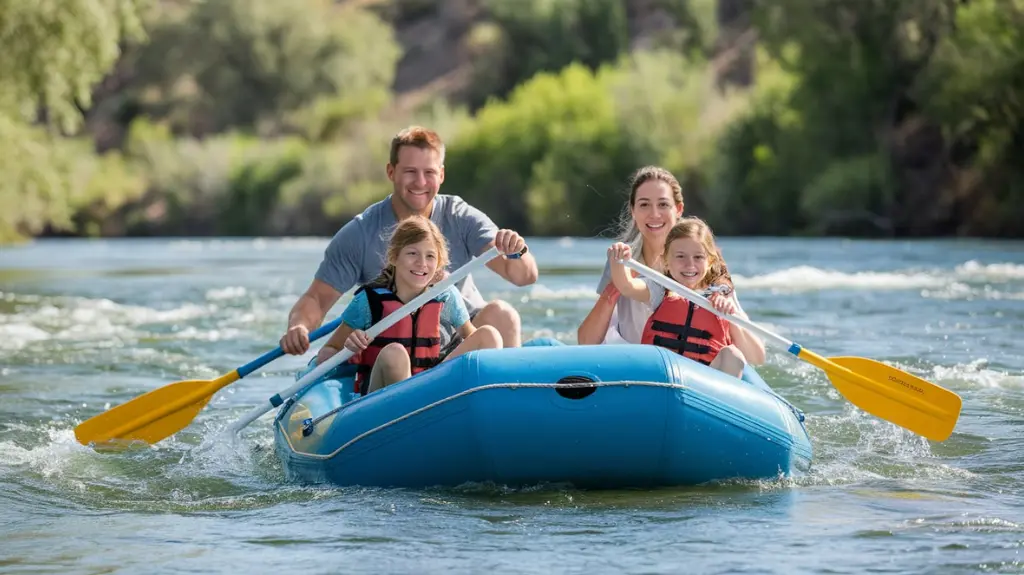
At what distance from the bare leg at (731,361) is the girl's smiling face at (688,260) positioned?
271 mm

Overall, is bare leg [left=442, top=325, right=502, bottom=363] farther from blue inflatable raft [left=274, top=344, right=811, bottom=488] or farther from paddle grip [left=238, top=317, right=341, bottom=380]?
paddle grip [left=238, top=317, right=341, bottom=380]

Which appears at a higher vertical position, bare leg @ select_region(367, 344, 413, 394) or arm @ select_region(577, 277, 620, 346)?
arm @ select_region(577, 277, 620, 346)

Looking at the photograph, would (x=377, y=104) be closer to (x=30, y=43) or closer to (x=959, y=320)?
(x=30, y=43)

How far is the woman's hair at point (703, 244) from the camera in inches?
212

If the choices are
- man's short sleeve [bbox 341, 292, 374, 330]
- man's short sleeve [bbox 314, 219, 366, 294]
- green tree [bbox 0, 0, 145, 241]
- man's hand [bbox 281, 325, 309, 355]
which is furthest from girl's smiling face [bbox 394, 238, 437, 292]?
green tree [bbox 0, 0, 145, 241]

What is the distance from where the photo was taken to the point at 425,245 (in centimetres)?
522

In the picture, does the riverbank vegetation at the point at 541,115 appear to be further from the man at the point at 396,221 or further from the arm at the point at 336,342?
the arm at the point at 336,342

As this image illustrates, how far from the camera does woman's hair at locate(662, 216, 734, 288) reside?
5.38m

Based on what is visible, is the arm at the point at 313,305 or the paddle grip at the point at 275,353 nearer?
the paddle grip at the point at 275,353

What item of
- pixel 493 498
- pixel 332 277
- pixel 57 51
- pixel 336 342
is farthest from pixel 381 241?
pixel 57 51

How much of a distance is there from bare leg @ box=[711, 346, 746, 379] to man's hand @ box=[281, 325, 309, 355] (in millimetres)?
1361

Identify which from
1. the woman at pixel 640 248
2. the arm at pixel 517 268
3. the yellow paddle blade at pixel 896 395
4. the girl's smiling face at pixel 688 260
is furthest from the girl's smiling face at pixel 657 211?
the yellow paddle blade at pixel 896 395

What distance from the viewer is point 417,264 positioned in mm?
5223

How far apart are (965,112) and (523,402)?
22279 millimetres
